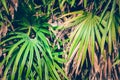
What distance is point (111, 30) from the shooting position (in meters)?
1.82

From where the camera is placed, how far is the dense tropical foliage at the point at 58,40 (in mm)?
1788

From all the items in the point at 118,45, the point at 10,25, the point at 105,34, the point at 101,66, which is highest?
the point at 10,25

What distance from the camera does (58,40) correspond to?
6.18 feet

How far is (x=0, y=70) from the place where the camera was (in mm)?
1881

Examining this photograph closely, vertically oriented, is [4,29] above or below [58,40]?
above

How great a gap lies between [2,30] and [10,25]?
7cm

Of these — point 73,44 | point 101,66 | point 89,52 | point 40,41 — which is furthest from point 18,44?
point 101,66

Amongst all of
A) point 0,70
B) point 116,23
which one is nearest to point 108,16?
point 116,23

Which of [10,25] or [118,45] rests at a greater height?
[10,25]

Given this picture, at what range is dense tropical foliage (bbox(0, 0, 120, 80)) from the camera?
1.79m

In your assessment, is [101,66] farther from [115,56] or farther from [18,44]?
[18,44]

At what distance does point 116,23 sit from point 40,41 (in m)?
0.56

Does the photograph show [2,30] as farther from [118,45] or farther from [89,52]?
[118,45]

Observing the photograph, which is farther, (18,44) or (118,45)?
(118,45)
